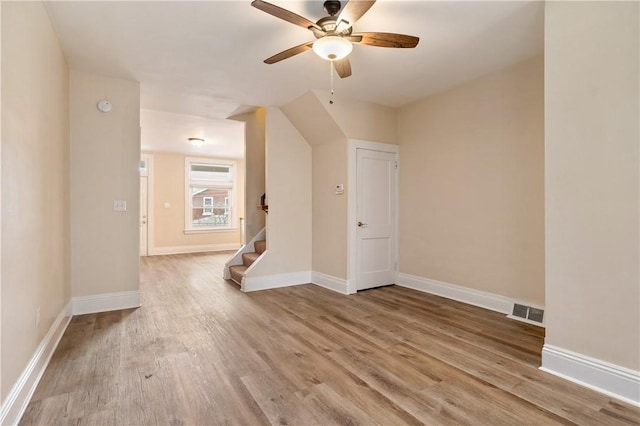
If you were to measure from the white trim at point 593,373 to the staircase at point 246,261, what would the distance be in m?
3.73

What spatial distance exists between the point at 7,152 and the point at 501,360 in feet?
11.0

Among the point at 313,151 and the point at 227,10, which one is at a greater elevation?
the point at 227,10

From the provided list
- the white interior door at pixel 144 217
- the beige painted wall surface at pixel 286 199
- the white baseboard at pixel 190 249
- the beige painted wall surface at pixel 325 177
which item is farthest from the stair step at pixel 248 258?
the white interior door at pixel 144 217

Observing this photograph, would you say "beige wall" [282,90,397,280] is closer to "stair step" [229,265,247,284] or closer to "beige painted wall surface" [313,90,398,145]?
"beige painted wall surface" [313,90,398,145]

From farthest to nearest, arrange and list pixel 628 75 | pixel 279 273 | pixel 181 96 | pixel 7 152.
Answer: pixel 279 273, pixel 181 96, pixel 628 75, pixel 7 152

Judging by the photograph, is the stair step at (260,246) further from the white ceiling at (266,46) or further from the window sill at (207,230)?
the window sill at (207,230)

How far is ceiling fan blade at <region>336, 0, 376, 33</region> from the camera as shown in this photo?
6.57 feet

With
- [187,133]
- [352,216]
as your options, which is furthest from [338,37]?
[187,133]

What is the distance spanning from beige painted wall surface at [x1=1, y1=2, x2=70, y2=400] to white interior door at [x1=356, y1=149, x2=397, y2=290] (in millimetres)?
3246

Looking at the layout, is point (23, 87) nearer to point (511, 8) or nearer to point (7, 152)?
point (7, 152)

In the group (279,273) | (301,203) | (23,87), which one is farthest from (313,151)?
(23,87)

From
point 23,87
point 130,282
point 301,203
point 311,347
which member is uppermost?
point 23,87

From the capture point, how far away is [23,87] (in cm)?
192

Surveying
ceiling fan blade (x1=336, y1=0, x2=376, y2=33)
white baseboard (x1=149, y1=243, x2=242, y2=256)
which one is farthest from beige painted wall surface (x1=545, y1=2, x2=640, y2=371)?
white baseboard (x1=149, y1=243, x2=242, y2=256)
